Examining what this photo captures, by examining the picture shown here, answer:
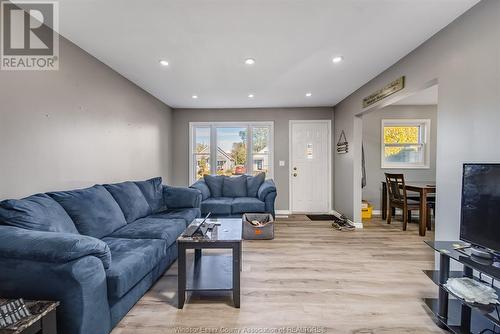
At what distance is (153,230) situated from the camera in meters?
2.40

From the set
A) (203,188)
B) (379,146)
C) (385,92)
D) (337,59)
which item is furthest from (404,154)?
(203,188)

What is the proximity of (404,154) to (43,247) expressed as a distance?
611cm

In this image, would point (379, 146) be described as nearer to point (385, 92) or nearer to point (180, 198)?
point (385, 92)

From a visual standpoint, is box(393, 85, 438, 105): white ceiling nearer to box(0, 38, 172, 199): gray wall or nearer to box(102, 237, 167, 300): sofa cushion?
box(102, 237, 167, 300): sofa cushion

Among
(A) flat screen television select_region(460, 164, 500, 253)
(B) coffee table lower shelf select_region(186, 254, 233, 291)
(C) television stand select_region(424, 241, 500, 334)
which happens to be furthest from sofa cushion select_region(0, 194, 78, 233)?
(A) flat screen television select_region(460, 164, 500, 253)

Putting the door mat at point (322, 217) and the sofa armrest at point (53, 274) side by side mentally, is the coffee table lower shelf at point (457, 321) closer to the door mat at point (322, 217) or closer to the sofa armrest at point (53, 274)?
the sofa armrest at point (53, 274)

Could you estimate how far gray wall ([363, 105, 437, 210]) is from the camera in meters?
5.19

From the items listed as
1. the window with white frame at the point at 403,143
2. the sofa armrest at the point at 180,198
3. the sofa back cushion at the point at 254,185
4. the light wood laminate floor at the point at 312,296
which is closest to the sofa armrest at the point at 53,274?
the light wood laminate floor at the point at 312,296

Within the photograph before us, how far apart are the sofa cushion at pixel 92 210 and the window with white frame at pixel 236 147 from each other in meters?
3.05

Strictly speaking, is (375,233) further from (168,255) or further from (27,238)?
(27,238)

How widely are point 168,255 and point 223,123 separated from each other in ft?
11.7

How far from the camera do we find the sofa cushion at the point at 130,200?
8.98ft

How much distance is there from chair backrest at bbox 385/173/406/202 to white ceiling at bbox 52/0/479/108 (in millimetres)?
1922

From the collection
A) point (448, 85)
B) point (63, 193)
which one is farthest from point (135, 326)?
point (448, 85)
